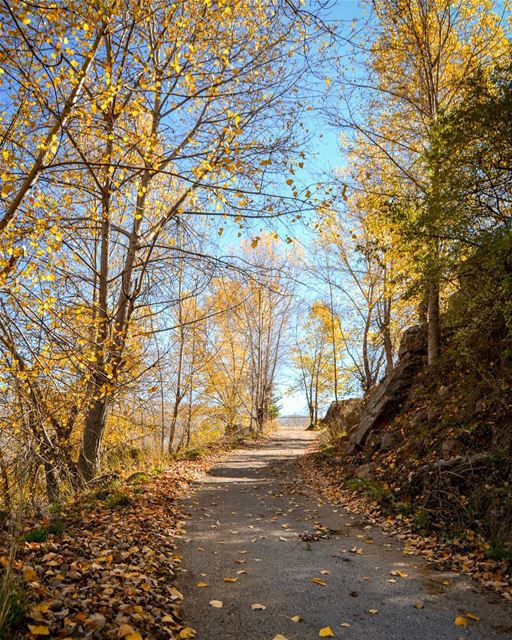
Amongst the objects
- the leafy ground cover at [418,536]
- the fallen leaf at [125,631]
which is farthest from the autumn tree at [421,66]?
the fallen leaf at [125,631]

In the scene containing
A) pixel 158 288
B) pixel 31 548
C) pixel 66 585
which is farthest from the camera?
pixel 158 288

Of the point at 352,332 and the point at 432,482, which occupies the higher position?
the point at 352,332

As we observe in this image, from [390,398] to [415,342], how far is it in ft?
5.53

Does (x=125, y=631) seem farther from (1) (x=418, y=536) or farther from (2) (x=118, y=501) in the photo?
(1) (x=418, y=536)

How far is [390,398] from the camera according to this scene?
406 inches

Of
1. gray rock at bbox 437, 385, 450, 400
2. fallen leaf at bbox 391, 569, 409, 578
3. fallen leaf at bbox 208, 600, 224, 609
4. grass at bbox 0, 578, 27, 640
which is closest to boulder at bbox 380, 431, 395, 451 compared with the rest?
gray rock at bbox 437, 385, 450, 400

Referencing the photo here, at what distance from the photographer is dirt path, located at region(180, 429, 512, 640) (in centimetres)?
332

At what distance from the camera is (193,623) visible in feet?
11.0

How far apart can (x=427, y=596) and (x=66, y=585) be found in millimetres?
3019

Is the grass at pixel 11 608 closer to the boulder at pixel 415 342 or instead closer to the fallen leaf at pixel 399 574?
the fallen leaf at pixel 399 574

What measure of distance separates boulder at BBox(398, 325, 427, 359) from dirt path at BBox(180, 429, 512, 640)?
5.32 metres

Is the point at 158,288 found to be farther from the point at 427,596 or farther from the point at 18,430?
the point at 427,596

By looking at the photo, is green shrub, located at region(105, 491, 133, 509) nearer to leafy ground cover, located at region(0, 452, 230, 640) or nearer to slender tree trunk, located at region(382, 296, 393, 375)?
leafy ground cover, located at region(0, 452, 230, 640)

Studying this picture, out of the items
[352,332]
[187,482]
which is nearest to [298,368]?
[352,332]
